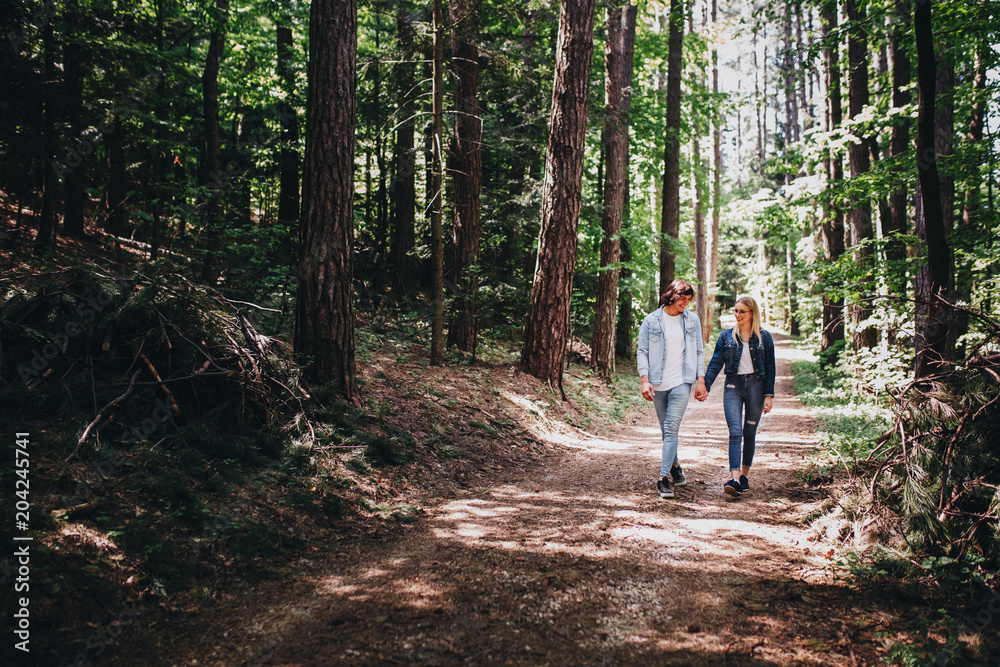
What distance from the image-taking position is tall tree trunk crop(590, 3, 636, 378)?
47.5 ft

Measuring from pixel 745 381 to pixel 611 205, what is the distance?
33.3ft

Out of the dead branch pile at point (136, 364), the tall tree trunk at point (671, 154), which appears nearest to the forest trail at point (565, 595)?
the dead branch pile at point (136, 364)

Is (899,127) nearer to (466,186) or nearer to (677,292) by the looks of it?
(677,292)

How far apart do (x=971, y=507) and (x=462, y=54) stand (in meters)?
12.1

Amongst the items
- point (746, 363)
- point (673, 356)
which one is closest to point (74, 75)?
point (673, 356)

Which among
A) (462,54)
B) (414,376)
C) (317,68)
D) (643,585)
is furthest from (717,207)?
(643,585)

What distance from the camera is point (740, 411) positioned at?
5836mm

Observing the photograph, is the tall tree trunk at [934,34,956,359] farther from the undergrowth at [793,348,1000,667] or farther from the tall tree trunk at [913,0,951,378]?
the undergrowth at [793,348,1000,667]

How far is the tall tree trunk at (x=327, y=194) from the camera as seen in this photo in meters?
6.43

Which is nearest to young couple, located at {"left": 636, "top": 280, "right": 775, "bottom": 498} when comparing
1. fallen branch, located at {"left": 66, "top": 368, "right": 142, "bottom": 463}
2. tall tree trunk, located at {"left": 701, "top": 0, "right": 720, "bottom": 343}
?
fallen branch, located at {"left": 66, "top": 368, "right": 142, "bottom": 463}

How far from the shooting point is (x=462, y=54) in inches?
479

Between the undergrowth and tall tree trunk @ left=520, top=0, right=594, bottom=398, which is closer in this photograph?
the undergrowth

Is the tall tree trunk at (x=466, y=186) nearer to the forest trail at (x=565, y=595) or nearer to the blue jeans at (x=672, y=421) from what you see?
the blue jeans at (x=672, y=421)

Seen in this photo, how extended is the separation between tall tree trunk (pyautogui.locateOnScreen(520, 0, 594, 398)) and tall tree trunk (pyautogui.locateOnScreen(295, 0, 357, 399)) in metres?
4.64
